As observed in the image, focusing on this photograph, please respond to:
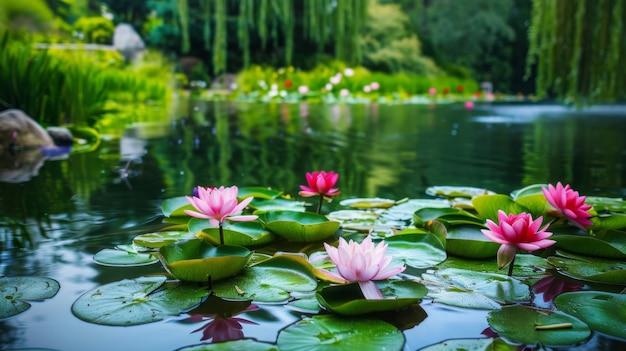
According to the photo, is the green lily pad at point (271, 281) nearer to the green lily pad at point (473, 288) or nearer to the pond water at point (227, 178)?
the pond water at point (227, 178)

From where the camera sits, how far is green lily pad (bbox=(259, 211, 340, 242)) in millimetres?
1246

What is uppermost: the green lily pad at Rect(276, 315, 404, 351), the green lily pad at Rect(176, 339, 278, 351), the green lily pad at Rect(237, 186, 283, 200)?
the green lily pad at Rect(237, 186, 283, 200)

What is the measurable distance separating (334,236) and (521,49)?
18.4m

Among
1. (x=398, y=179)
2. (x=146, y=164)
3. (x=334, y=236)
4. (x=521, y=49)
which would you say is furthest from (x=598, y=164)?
(x=521, y=49)

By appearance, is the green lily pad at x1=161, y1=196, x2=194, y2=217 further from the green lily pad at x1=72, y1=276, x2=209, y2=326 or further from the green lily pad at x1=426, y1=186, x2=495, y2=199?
the green lily pad at x1=426, y1=186, x2=495, y2=199

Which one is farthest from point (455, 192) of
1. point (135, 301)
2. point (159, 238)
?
point (135, 301)

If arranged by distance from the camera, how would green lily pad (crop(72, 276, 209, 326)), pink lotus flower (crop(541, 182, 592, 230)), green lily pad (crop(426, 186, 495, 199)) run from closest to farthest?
green lily pad (crop(72, 276, 209, 326)) → pink lotus flower (crop(541, 182, 592, 230)) → green lily pad (crop(426, 186, 495, 199))

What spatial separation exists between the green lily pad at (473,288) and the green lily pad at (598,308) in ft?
0.22

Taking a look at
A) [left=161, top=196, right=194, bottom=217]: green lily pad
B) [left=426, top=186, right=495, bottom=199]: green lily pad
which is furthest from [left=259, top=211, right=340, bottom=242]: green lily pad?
[left=426, top=186, right=495, bottom=199]: green lily pad

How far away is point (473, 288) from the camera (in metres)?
0.99

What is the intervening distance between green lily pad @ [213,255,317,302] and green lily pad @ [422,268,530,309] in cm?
23

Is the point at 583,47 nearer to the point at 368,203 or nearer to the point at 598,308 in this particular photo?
the point at 368,203

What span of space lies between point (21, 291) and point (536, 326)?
851 mm

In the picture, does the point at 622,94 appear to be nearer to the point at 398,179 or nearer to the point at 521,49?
the point at 398,179
